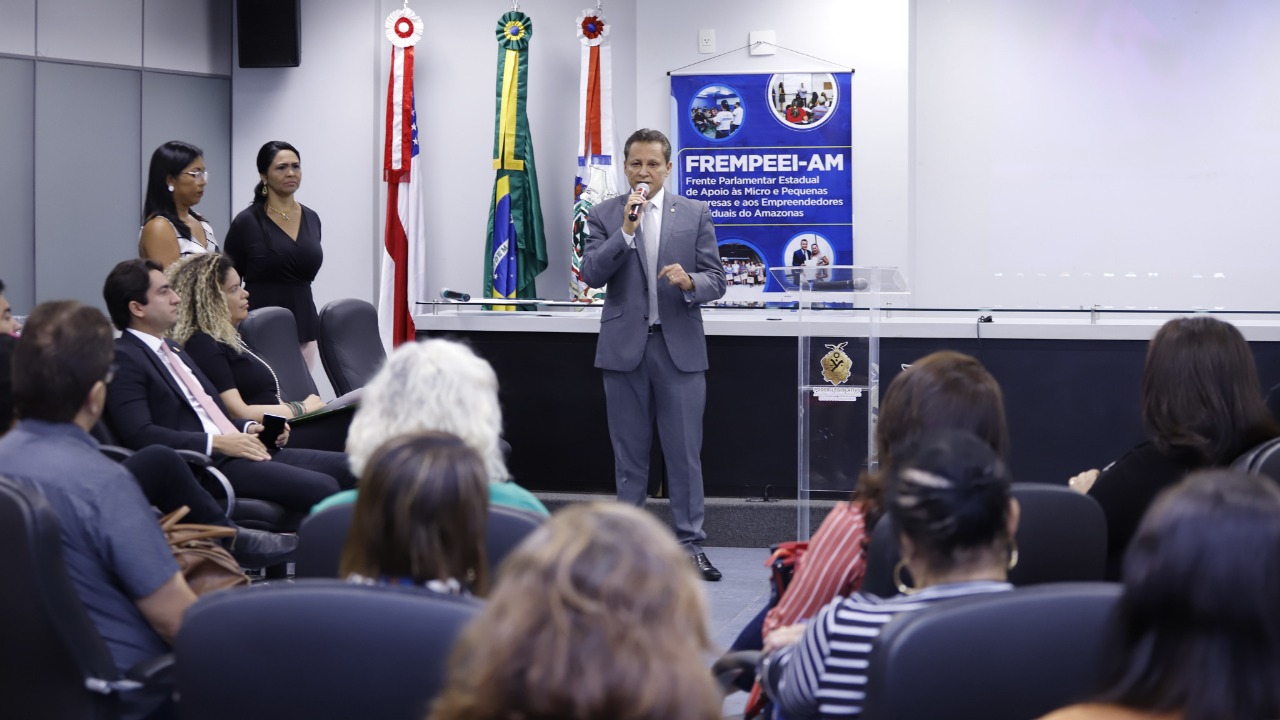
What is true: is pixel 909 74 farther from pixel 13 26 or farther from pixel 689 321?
pixel 13 26

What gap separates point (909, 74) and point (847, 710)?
17.9ft

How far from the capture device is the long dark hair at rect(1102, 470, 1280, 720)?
1.17 meters

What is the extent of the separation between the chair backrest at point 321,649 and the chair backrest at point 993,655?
1.58ft

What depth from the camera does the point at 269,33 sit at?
24.5 ft

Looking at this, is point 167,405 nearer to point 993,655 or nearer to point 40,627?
point 40,627

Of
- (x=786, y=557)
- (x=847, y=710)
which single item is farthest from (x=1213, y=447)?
(x=847, y=710)

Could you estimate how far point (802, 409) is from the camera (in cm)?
466

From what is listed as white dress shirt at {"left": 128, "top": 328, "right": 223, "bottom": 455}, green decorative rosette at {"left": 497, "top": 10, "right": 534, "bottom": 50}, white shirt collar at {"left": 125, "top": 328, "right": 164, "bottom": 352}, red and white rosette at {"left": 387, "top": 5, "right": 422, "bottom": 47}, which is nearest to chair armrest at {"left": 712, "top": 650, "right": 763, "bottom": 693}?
white dress shirt at {"left": 128, "top": 328, "right": 223, "bottom": 455}

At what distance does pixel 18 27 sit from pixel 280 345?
3445mm

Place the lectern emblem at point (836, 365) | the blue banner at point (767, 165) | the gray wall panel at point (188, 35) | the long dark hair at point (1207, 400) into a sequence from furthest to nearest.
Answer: the gray wall panel at point (188, 35) → the blue banner at point (767, 165) → the lectern emblem at point (836, 365) → the long dark hair at point (1207, 400)

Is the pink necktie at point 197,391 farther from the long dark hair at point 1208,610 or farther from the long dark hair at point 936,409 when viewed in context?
the long dark hair at point 1208,610

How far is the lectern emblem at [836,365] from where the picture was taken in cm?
469

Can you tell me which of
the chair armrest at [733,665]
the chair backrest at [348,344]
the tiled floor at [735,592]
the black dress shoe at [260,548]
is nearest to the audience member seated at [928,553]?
the chair armrest at [733,665]

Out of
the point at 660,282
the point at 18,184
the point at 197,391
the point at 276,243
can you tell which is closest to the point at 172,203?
the point at 276,243
